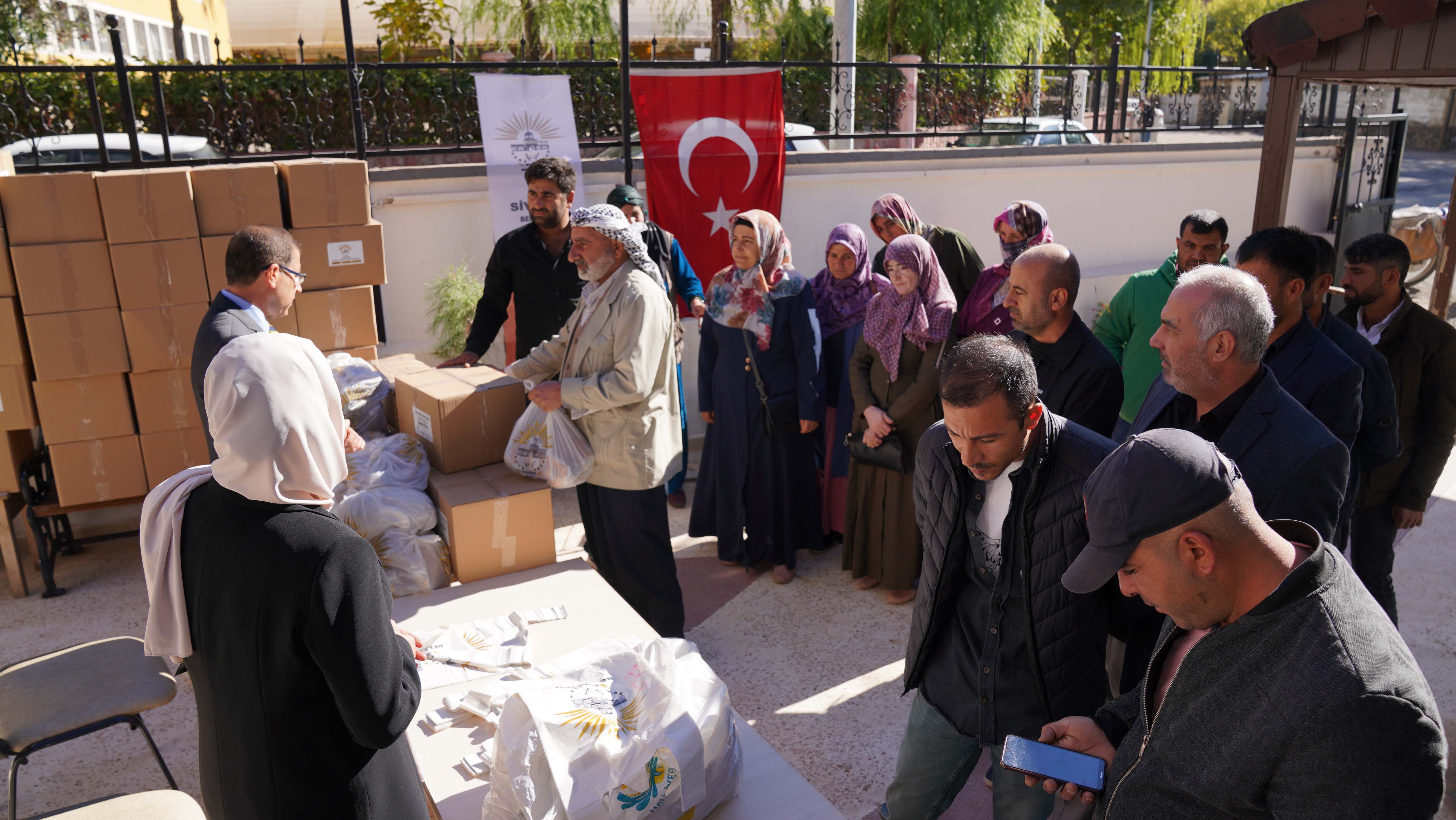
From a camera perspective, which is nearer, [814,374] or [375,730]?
[375,730]

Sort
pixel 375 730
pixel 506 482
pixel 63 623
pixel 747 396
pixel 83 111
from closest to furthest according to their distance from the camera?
pixel 375 730
pixel 506 482
pixel 63 623
pixel 747 396
pixel 83 111

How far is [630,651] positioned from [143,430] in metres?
3.54

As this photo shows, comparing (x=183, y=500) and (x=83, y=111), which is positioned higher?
(x=83, y=111)

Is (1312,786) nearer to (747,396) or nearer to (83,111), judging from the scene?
(747,396)

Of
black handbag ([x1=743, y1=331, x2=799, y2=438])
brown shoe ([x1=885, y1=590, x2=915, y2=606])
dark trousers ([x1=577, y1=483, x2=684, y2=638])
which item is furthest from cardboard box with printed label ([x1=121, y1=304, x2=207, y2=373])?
brown shoe ([x1=885, y1=590, x2=915, y2=606])

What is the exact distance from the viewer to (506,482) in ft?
11.1

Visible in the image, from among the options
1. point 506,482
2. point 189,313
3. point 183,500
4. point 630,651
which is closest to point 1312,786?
point 630,651

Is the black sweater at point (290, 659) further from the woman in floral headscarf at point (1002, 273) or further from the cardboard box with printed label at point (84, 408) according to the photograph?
the cardboard box with printed label at point (84, 408)

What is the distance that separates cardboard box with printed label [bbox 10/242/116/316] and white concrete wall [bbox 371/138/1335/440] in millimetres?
1736

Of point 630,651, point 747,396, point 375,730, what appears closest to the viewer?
point 375,730

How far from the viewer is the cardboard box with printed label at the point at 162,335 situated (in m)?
4.29

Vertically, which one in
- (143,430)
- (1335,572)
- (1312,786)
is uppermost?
(1335,572)

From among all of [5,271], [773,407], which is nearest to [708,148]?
[773,407]

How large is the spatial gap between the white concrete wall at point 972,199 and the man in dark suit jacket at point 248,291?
2.58 metres
